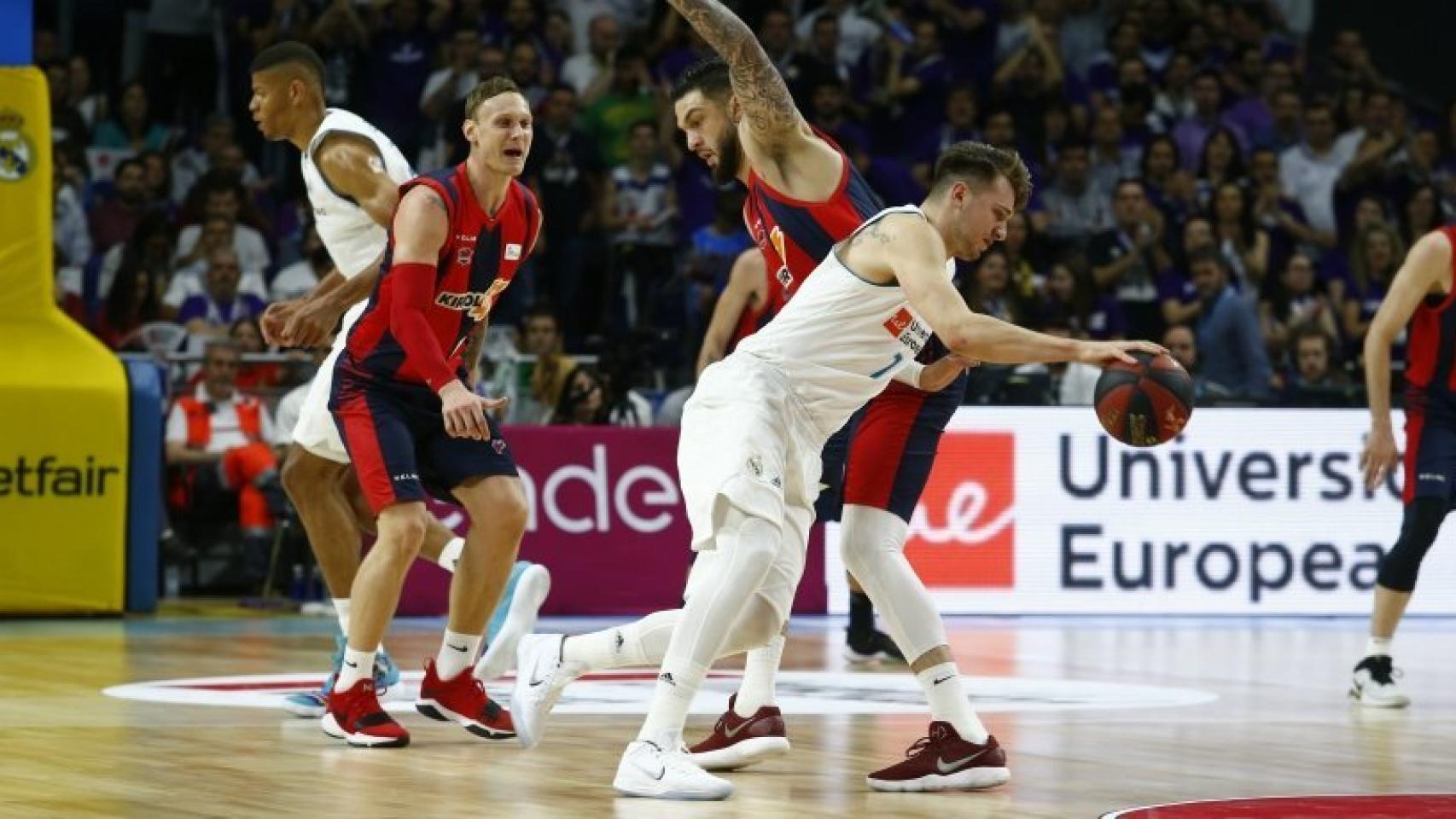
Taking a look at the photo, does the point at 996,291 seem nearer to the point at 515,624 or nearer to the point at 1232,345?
the point at 1232,345

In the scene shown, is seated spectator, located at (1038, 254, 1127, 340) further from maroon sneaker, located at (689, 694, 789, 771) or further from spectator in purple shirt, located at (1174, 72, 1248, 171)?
maroon sneaker, located at (689, 694, 789, 771)

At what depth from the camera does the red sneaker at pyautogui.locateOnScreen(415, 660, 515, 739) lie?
7641mm

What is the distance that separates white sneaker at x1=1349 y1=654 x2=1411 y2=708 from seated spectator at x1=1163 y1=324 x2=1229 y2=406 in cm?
496

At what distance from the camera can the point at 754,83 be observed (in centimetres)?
709

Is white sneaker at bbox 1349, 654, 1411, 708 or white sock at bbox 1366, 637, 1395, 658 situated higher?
white sock at bbox 1366, 637, 1395, 658

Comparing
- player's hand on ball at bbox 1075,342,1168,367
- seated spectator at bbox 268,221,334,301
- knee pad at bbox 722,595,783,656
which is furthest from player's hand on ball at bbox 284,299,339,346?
seated spectator at bbox 268,221,334,301

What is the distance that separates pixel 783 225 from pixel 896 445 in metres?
0.76

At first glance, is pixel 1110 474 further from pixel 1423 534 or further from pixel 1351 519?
pixel 1423 534

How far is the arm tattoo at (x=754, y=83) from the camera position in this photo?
7086 millimetres

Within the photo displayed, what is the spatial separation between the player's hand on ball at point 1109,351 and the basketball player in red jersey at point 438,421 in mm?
Result: 2154

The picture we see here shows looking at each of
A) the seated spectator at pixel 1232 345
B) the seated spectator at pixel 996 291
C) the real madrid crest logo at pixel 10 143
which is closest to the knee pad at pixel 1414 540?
the seated spectator at pixel 996 291

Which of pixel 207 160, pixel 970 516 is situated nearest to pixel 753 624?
pixel 970 516

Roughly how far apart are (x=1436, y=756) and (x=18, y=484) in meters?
7.71

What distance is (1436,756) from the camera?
7.57 m
